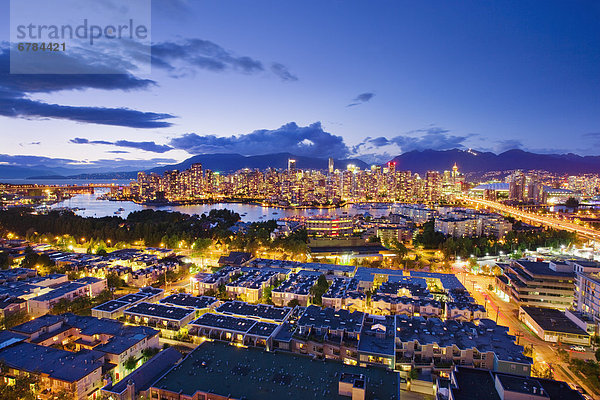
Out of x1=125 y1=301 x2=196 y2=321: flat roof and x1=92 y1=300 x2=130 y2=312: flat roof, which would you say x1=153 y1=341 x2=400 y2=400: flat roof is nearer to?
x1=125 y1=301 x2=196 y2=321: flat roof

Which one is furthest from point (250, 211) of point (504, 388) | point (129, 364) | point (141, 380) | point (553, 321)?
point (504, 388)

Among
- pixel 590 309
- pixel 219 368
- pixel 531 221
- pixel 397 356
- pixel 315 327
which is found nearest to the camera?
pixel 219 368

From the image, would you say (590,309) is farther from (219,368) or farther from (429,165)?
(429,165)

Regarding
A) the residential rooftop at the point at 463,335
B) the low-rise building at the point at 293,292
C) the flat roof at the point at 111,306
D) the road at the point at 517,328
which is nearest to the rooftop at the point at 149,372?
the flat roof at the point at 111,306

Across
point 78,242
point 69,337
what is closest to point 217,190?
point 78,242

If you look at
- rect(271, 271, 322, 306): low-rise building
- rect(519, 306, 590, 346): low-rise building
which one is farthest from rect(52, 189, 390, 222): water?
rect(519, 306, 590, 346): low-rise building

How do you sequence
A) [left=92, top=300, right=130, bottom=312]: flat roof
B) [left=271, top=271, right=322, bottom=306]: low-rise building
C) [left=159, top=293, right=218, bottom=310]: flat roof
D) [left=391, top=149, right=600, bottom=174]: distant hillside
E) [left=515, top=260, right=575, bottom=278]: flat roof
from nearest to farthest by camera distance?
[left=92, top=300, right=130, bottom=312]: flat roof, [left=159, top=293, right=218, bottom=310]: flat roof, [left=271, top=271, right=322, bottom=306]: low-rise building, [left=515, top=260, right=575, bottom=278]: flat roof, [left=391, top=149, right=600, bottom=174]: distant hillside

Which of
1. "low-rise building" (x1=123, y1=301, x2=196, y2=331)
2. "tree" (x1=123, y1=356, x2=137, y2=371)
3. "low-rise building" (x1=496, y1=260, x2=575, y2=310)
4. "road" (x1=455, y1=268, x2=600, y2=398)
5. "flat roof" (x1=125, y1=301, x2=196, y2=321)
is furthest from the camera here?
"low-rise building" (x1=496, y1=260, x2=575, y2=310)
